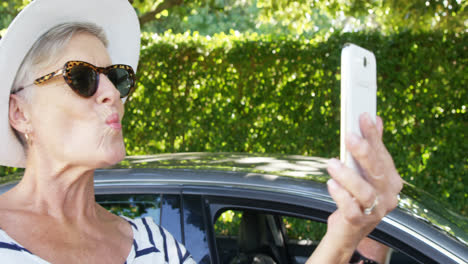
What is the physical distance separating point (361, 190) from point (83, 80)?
0.74m

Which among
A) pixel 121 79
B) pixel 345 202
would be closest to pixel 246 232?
pixel 121 79

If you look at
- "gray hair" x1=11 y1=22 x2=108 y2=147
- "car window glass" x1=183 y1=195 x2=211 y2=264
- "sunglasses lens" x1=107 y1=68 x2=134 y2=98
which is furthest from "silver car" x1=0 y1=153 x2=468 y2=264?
"gray hair" x1=11 y1=22 x2=108 y2=147

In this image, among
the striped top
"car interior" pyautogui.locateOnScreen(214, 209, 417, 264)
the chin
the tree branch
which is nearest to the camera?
the chin

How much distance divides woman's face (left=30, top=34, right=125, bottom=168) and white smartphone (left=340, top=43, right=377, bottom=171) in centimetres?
59

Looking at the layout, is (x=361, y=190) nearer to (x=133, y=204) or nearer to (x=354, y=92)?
(x=354, y=92)

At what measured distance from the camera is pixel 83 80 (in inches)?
47.6

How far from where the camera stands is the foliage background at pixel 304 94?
18.2 ft

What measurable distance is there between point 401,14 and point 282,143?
245cm

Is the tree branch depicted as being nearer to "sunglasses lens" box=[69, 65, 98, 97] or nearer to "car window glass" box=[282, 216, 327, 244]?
"car window glass" box=[282, 216, 327, 244]

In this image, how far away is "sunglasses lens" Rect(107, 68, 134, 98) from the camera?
4.44 ft

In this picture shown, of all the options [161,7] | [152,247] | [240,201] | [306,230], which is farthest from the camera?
[161,7]

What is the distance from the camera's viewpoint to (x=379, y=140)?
0.92 m

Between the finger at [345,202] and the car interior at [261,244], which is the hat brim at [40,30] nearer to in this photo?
the finger at [345,202]

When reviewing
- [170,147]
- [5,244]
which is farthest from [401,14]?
[5,244]
